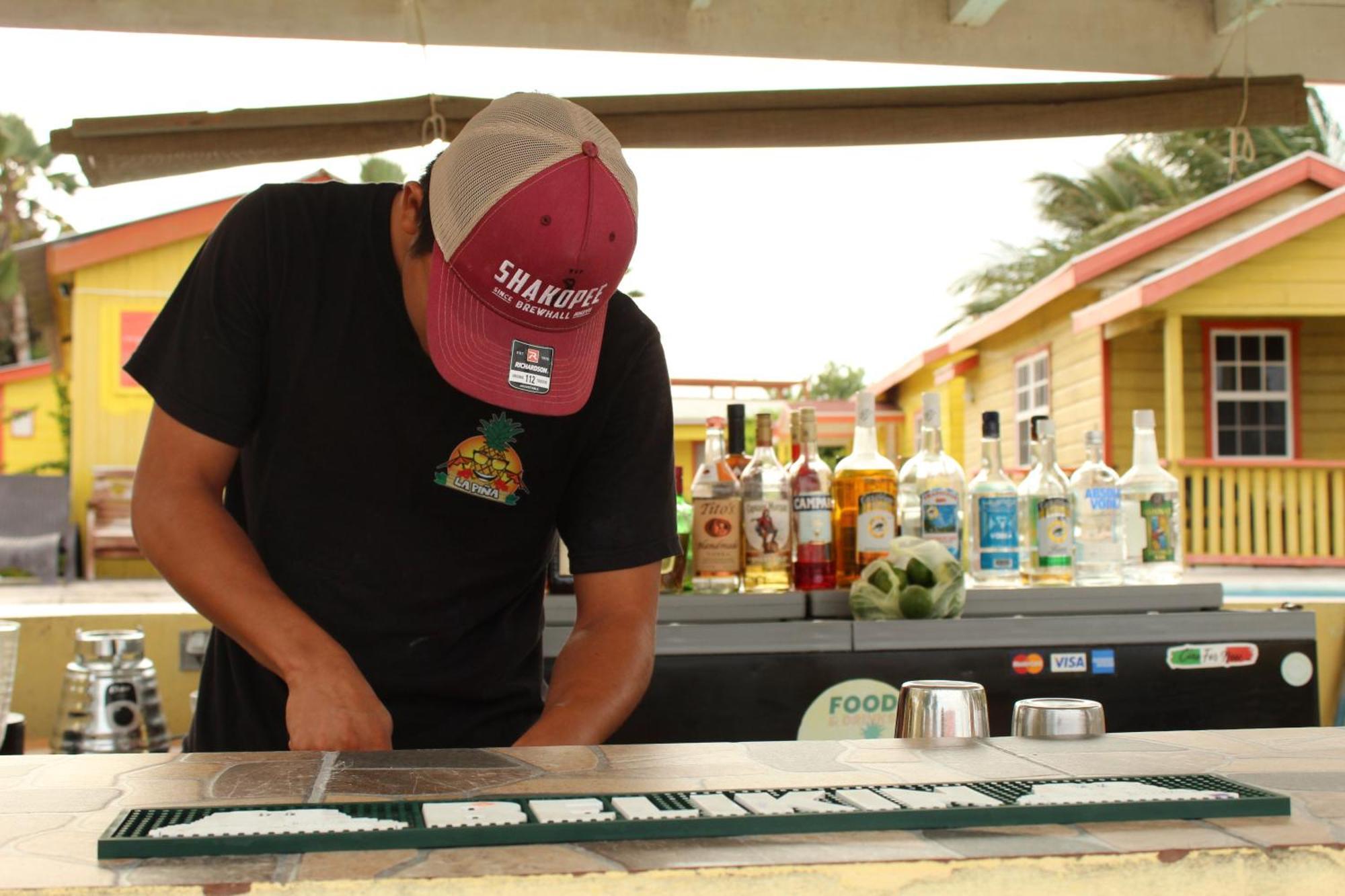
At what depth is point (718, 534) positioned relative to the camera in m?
2.76

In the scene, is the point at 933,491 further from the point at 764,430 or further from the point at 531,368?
the point at 531,368

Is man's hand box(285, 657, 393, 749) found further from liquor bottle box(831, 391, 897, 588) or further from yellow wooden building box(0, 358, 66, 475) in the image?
yellow wooden building box(0, 358, 66, 475)

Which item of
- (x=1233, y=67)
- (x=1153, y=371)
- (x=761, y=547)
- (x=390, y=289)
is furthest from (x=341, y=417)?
(x=1153, y=371)

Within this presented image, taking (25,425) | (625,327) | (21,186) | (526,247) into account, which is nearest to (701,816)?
(526,247)

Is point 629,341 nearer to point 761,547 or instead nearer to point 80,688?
point 761,547

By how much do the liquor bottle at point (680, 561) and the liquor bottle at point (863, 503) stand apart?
358mm

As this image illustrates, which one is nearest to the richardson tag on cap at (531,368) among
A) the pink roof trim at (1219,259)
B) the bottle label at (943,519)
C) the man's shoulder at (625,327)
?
the man's shoulder at (625,327)

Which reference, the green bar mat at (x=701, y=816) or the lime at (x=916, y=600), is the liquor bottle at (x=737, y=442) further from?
the green bar mat at (x=701, y=816)

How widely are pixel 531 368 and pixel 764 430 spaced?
135 cm

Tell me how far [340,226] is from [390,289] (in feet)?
0.43

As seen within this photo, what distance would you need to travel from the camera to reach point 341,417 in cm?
172

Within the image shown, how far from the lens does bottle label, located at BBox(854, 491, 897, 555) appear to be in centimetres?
279

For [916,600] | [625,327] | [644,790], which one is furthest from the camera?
[916,600]

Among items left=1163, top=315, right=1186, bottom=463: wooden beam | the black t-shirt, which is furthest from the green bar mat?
left=1163, top=315, right=1186, bottom=463: wooden beam
